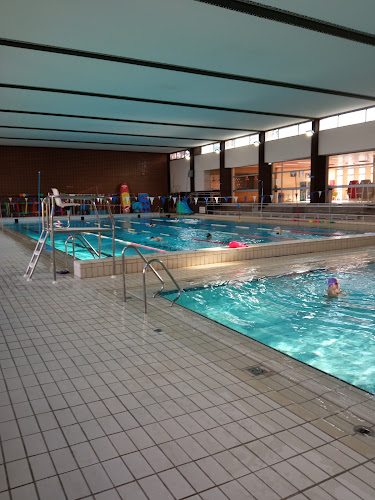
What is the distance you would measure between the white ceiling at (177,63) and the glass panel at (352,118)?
0.59 meters

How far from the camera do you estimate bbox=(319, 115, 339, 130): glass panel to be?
51.2 ft

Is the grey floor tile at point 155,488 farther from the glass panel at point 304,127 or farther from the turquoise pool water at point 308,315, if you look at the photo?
the glass panel at point 304,127

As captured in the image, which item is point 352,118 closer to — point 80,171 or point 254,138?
point 254,138

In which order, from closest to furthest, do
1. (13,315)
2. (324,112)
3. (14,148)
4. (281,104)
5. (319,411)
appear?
(319,411) → (13,315) → (281,104) → (324,112) → (14,148)

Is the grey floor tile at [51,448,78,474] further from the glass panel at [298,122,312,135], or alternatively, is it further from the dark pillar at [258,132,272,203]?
the dark pillar at [258,132,272,203]

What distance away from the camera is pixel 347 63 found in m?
9.22

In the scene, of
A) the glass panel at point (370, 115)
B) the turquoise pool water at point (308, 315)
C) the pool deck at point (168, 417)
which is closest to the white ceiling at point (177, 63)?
the glass panel at point (370, 115)

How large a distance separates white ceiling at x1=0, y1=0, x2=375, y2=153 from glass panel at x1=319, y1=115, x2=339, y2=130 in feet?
2.21

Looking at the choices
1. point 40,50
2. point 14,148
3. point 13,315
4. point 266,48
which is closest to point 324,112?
point 266,48

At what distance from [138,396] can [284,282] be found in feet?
12.2

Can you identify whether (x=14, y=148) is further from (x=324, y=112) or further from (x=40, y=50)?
(x=324, y=112)

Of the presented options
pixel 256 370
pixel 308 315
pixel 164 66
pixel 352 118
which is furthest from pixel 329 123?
pixel 256 370

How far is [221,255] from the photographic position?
6676mm

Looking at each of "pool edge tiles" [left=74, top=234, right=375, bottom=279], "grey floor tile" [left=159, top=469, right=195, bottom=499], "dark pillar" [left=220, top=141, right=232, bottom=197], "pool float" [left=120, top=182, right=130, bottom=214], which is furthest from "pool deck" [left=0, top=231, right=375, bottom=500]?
"pool float" [left=120, top=182, right=130, bottom=214]
